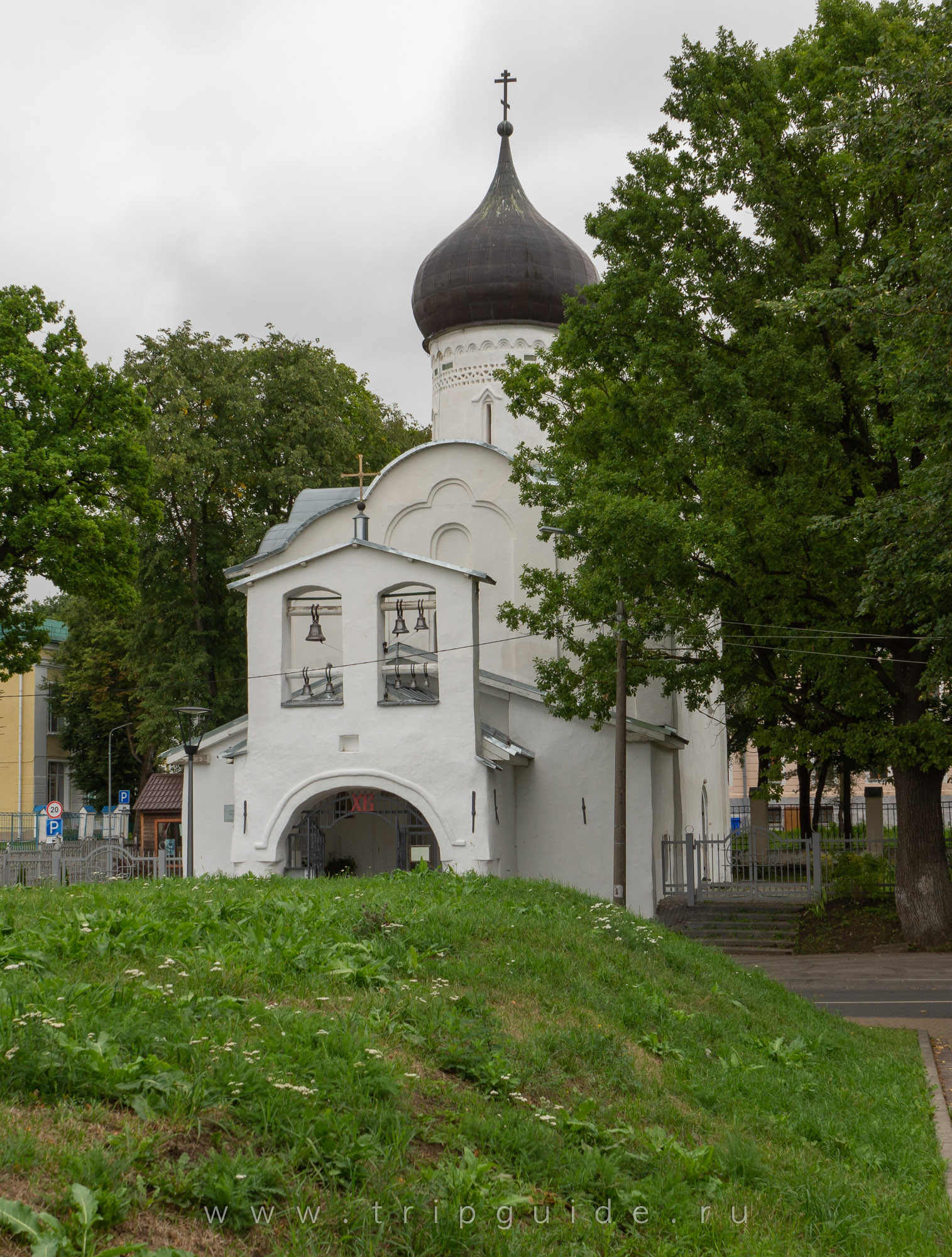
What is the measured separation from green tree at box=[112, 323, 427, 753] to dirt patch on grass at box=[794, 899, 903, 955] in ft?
57.0

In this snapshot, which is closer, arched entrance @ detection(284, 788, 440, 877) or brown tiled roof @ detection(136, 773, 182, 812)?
arched entrance @ detection(284, 788, 440, 877)

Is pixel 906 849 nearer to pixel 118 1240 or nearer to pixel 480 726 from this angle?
pixel 480 726

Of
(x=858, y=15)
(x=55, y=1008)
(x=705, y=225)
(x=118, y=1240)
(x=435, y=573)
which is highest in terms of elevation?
(x=858, y=15)

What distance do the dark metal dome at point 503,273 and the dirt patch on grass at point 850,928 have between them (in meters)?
14.6

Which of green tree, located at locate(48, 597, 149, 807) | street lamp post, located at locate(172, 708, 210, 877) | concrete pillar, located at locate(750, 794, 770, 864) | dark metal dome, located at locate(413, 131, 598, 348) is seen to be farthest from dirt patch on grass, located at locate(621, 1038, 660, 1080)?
green tree, located at locate(48, 597, 149, 807)

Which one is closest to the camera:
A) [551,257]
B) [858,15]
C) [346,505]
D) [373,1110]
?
[373,1110]

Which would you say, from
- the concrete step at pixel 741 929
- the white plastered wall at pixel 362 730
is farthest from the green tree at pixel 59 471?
the concrete step at pixel 741 929

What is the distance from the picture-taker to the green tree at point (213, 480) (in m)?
32.0

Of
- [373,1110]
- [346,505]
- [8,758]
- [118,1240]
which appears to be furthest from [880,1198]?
[8,758]

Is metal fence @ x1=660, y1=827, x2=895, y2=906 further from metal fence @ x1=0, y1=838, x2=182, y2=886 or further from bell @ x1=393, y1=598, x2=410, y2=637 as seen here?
metal fence @ x1=0, y1=838, x2=182, y2=886

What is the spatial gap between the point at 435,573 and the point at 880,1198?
1419 centimetres

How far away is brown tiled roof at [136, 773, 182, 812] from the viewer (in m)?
32.5

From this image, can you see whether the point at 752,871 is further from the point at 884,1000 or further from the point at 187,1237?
the point at 187,1237

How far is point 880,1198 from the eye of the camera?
224 inches
